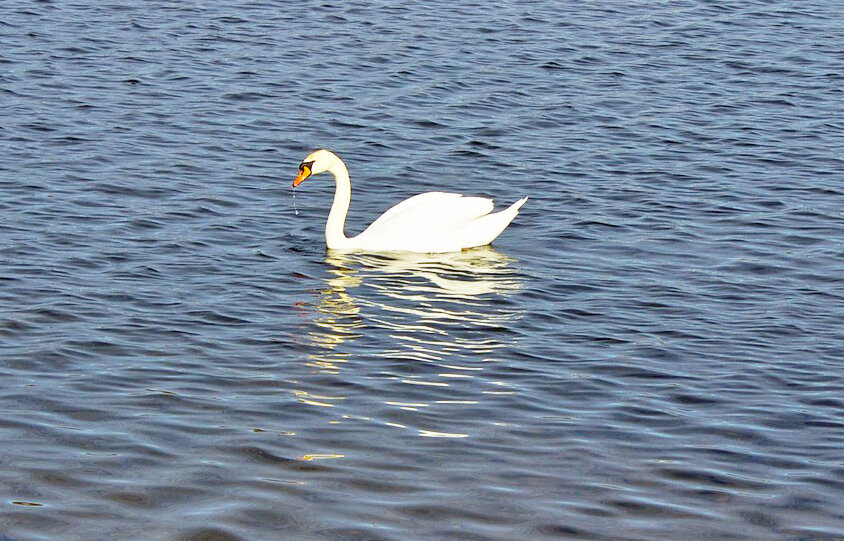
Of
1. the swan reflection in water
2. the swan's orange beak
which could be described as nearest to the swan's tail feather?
the swan reflection in water

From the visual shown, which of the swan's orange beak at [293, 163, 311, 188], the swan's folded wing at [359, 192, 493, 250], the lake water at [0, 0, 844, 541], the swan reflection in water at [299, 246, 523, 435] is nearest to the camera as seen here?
the lake water at [0, 0, 844, 541]

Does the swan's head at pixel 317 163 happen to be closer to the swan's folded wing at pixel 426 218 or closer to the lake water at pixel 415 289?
the lake water at pixel 415 289

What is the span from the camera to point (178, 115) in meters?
17.3

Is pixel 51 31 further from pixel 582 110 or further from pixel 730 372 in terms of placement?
pixel 730 372

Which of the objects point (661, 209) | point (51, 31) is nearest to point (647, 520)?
point (661, 209)

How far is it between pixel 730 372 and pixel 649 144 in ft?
24.5

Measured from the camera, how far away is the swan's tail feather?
13.3m

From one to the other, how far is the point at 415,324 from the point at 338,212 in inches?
120

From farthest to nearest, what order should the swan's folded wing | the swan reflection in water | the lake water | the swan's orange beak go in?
the swan's orange beak → the swan's folded wing → the swan reflection in water → the lake water

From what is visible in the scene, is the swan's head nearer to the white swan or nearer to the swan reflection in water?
the white swan

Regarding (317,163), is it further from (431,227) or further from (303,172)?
(431,227)

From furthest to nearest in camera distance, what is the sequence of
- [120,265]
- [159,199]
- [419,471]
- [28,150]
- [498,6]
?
[498,6] → [28,150] → [159,199] → [120,265] → [419,471]

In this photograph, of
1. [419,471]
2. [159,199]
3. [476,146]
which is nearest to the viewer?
[419,471]

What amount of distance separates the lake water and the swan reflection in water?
0.12 ft
